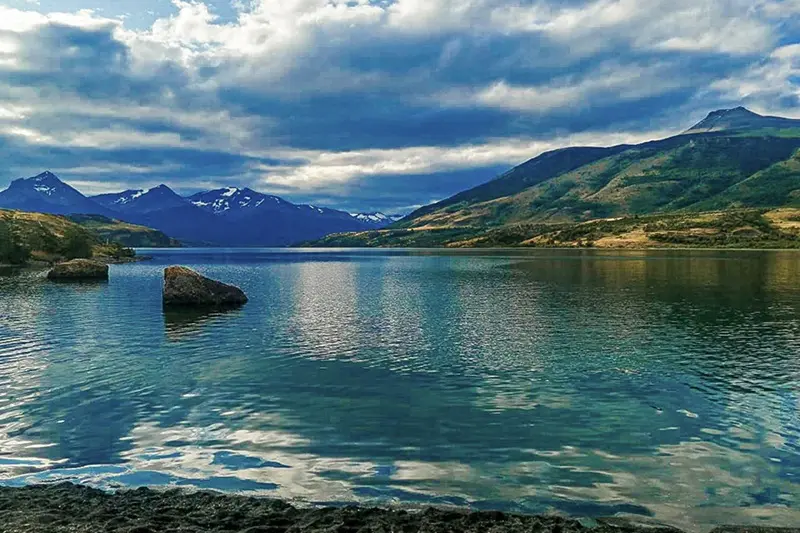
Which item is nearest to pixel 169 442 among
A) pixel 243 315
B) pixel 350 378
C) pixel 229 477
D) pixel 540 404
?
pixel 229 477

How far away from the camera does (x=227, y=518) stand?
16.9 m

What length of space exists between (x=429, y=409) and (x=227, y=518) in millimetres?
14784

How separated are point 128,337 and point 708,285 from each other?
96.5 m

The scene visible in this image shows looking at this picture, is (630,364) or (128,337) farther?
(128,337)

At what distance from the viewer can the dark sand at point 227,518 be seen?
1606 cm

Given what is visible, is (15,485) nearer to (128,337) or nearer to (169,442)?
(169,442)

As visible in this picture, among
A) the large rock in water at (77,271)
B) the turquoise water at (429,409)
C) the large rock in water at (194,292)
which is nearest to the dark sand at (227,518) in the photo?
the turquoise water at (429,409)

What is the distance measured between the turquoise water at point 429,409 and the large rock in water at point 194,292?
11.6 meters

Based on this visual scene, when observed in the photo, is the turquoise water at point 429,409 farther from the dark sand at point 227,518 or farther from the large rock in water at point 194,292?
the large rock in water at point 194,292

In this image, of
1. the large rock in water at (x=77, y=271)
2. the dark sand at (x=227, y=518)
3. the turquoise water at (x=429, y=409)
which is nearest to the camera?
the dark sand at (x=227, y=518)

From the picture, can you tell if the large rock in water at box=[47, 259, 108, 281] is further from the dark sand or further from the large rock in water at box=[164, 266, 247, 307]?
the dark sand

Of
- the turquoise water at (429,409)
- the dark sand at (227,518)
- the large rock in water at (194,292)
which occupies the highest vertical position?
the large rock in water at (194,292)

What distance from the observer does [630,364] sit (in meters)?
40.1

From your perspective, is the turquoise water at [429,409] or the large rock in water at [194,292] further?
the large rock in water at [194,292]
